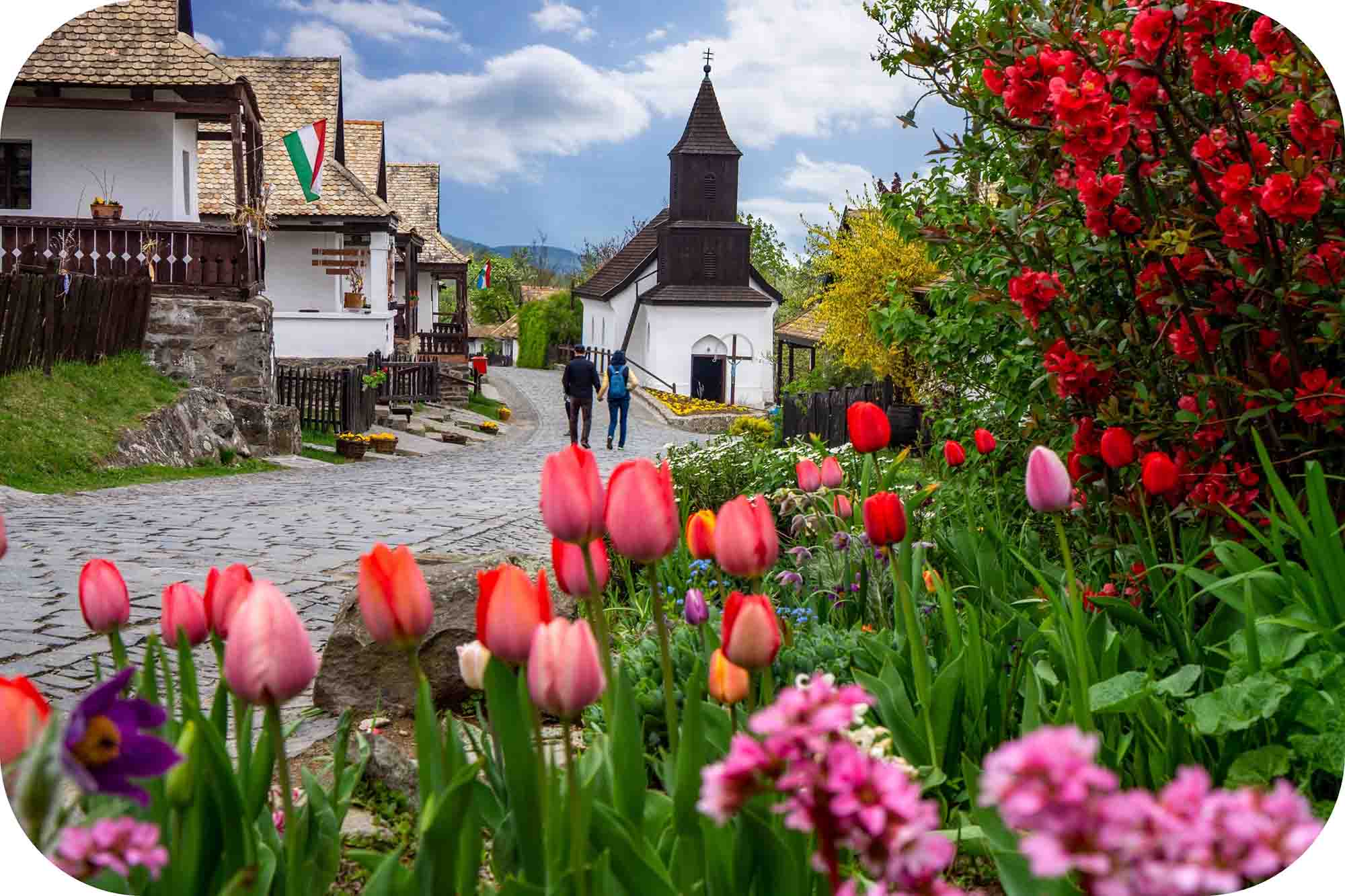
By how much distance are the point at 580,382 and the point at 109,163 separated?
6883mm

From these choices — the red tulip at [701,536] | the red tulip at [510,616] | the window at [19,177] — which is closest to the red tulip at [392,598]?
the red tulip at [510,616]

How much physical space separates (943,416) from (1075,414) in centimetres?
273

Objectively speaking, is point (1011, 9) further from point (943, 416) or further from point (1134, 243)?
point (943, 416)

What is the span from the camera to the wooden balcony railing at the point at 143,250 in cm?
1438

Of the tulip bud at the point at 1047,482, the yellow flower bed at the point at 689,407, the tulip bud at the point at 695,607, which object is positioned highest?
the tulip bud at the point at 1047,482

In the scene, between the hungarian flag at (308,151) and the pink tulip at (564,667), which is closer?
the pink tulip at (564,667)

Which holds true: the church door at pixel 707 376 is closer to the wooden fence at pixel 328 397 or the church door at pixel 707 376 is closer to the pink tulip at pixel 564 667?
the pink tulip at pixel 564 667

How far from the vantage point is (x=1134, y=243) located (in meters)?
3.28

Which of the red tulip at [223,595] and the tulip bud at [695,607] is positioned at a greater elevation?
the red tulip at [223,595]

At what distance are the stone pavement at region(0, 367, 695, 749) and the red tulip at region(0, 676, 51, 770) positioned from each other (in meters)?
0.74

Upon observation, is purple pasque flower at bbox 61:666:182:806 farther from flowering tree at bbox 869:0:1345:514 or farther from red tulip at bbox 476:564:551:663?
flowering tree at bbox 869:0:1345:514

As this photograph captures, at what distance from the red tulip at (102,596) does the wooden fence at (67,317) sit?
11040 millimetres

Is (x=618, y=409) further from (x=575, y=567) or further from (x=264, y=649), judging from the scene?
(x=264, y=649)

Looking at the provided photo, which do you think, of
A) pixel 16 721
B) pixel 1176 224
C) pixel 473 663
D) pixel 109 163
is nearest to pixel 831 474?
pixel 1176 224
